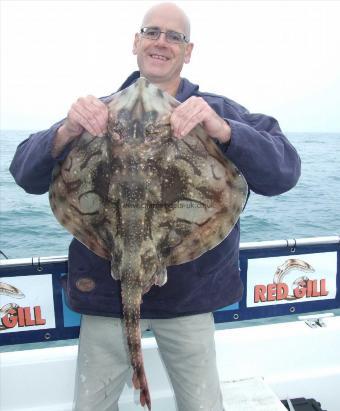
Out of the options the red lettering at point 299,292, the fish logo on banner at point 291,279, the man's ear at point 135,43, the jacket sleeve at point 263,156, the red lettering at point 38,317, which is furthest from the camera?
the red lettering at point 299,292

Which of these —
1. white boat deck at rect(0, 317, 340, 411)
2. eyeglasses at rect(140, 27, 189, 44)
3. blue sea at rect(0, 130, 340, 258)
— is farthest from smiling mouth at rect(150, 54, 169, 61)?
blue sea at rect(0, 130, 340, 258)

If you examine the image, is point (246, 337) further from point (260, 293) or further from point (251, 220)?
point (251, 220)

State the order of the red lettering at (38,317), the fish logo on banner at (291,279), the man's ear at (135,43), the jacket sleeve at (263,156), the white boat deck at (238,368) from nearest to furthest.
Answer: the jacket sleeve at (263,156) → the man's ear at (135,43) → the white boat deck at (238,368) → the red lettering at (38,317) → the fish logo on banner at (291,279)

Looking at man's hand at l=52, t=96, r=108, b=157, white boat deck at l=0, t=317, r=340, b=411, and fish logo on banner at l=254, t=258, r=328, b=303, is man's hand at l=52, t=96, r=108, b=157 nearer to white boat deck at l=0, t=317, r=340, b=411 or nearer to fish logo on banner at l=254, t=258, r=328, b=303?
white boat deck at l=0, t=317, r=340, b=411

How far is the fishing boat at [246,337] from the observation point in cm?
367

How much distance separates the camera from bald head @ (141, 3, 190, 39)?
271 centimetres

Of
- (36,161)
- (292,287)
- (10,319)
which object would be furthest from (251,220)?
(36,161)

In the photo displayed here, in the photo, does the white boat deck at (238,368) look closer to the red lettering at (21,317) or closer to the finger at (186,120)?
the red lettering at (21,317)

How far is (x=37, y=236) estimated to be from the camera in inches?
489

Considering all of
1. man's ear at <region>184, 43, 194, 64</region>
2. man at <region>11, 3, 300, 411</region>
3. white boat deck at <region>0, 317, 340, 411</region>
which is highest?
man's ear at <region>184, 43, 194, 64</region>

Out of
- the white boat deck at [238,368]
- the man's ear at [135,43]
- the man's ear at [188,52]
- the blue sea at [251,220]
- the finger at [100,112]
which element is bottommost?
the blue sea at [251,220]

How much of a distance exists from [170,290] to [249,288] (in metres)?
1.62

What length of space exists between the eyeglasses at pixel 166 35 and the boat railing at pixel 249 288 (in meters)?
1.92

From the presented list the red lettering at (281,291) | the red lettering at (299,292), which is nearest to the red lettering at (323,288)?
the red lettering at (299,292)
